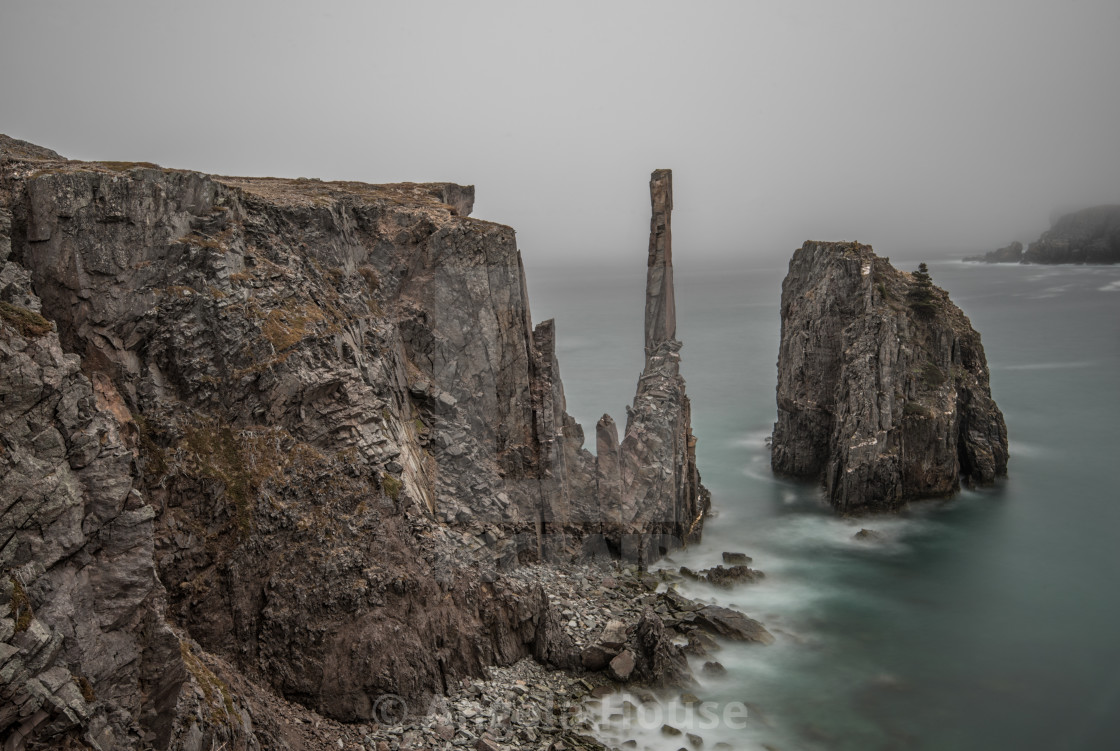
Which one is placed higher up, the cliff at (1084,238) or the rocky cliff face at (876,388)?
the cliff at (1084,238)

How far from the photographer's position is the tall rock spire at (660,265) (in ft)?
164

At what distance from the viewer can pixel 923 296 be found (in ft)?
184

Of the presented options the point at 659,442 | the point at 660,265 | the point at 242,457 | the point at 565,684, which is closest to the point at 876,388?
the point at 660,265

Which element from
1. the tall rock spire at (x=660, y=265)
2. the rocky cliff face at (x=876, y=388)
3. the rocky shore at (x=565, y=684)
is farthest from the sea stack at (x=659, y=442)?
the rocky cliff face at (x=876, y=388)

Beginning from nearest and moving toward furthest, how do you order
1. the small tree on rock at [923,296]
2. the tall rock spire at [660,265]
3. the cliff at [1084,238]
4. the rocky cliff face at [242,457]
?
the rocky cliff face at [242,457] → the tall rock spire at [660,265] → the small tree on rock at [923,296] → the cliff at [1084,238]

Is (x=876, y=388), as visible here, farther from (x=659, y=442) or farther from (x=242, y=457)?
(x=242, y=457)

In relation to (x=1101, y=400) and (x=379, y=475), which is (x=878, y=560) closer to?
(x=379, y=475)

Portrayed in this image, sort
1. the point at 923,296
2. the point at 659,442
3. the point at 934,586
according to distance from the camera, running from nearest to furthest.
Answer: the point at 934,586 < the point at 659,442 < the point at 923,296

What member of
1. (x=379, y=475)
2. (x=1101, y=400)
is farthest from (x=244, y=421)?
(x=1101, y=400)

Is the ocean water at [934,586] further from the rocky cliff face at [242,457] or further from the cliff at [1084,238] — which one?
the cliff at [1084,238]

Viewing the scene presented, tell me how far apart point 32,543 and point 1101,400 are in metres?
85.1

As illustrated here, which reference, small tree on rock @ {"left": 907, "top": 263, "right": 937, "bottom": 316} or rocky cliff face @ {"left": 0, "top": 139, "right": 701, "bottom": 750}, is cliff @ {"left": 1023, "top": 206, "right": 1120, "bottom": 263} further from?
rocky cliff face @ {"left": 0, "top": 139, "right": 701, "bottom": 750}

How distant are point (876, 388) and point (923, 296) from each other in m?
8.74

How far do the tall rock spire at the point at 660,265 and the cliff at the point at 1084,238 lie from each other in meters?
110
